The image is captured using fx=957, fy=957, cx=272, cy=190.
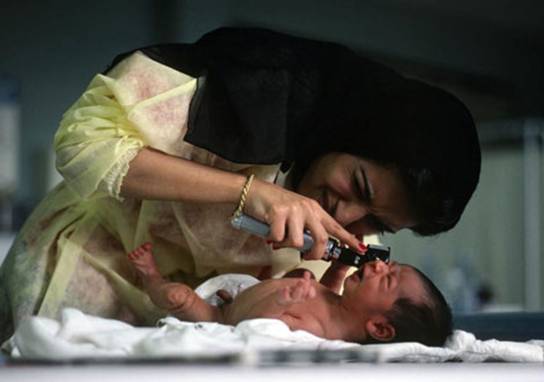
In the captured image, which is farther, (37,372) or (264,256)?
(264,256)

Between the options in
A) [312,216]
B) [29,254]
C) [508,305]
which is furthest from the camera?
[508,305]

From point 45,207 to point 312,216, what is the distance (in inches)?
19.6

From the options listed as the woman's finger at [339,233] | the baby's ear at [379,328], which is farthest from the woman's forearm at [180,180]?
the baby's ear at [379,328]

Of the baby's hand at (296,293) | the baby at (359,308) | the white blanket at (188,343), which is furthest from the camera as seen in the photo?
the baby at (359,308)

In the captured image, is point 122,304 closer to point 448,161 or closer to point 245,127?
point 245,127

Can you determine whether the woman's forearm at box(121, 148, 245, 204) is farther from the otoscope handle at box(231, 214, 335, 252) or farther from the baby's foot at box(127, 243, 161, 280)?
the baby's foot at box(127, 243, 161, 280)

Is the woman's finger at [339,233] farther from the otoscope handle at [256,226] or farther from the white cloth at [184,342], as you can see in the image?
the white cloth at [184,342]

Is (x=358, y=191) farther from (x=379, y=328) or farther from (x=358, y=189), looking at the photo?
(x=379, y=328)

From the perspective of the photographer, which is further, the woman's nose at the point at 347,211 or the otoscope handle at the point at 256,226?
the woman's nose at the point at 347,211

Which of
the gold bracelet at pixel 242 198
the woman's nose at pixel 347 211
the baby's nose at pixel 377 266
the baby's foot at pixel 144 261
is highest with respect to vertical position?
the gold bracelet at pixel 242 198

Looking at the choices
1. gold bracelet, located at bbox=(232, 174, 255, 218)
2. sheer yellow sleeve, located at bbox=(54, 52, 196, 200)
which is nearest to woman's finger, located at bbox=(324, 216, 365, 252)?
gold bracelet, located at bbox=(232, 174, 255, 218)

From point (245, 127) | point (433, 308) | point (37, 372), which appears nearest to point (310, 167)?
point (245, 127)

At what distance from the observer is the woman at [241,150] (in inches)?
46.6

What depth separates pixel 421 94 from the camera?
1283 millimetres
